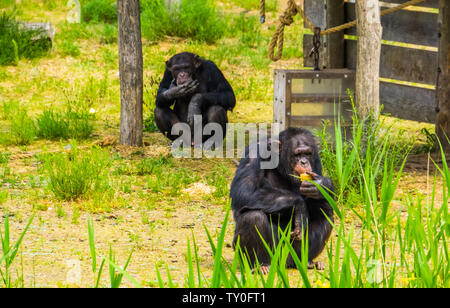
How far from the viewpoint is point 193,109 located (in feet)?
24.3

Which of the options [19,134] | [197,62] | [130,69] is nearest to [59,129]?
[19,134]

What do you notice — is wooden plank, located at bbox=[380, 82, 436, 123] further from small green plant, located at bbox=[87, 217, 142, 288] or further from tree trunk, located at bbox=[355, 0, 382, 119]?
small green plant, located at bbox=[87, 217, 142, 288]

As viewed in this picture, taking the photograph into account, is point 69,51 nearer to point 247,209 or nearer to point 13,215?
point 13,215

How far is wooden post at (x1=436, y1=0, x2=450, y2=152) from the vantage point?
6.59 m

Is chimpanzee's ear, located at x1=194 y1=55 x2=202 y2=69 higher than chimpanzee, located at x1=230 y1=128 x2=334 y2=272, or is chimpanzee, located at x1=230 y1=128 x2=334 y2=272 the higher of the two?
chimpanzee's ear, located at x1=194 y1=55 x2=202 y2=69

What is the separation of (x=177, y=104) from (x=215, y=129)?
0.55 metres

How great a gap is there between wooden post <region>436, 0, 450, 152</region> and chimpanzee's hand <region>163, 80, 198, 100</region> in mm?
2238

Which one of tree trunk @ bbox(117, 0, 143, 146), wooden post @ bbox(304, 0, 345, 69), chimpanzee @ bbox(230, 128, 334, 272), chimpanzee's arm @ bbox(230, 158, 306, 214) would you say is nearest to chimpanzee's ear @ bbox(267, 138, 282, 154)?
chimpanzee @ bbox(230, 128, 334, 272)

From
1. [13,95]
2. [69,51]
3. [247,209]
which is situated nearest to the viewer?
[247,209]

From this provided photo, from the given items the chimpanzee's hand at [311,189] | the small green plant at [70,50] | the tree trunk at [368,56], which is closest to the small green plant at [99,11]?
the small green plant at [70,50]

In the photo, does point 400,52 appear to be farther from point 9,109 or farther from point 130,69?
point 9,109
